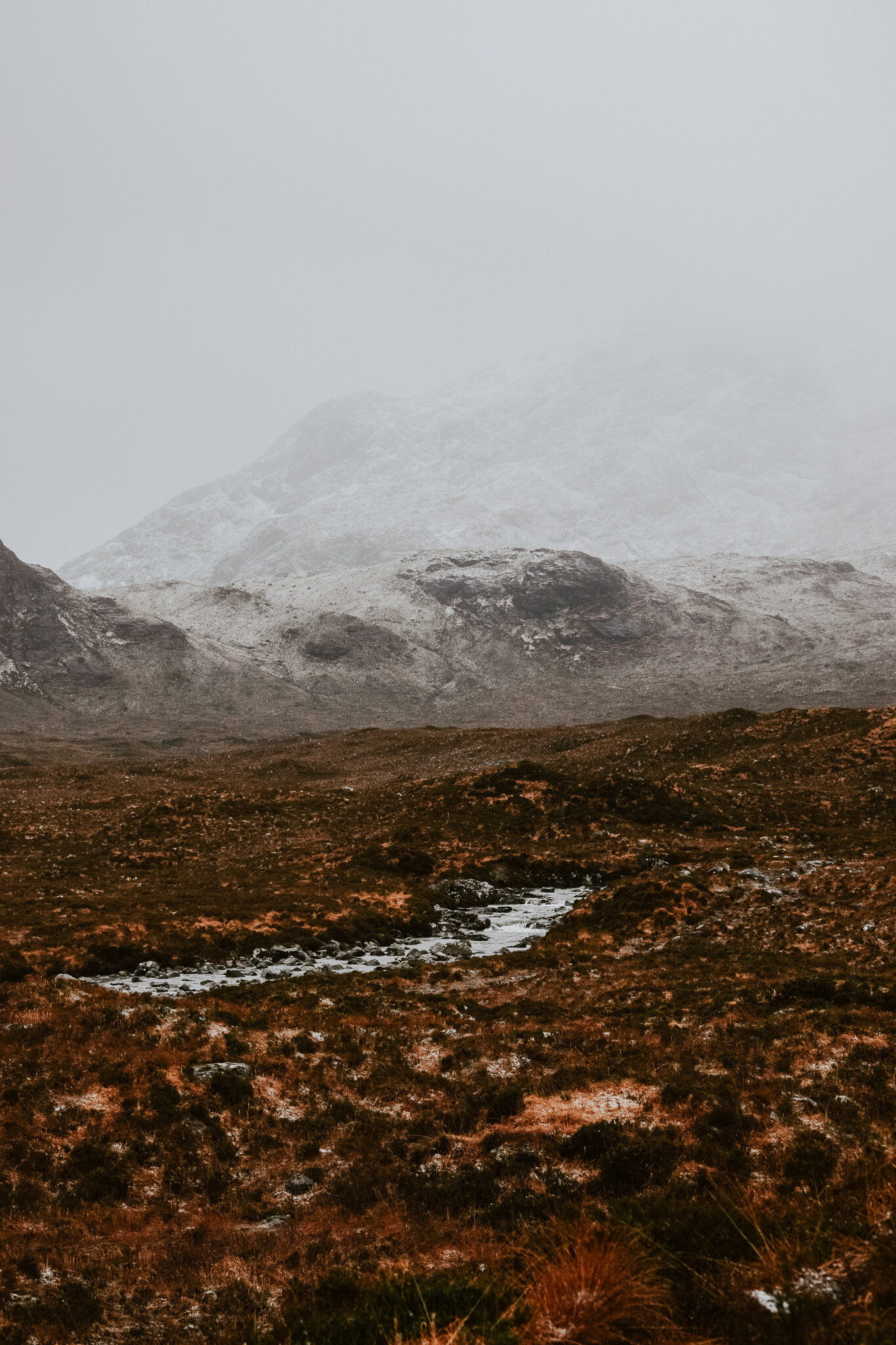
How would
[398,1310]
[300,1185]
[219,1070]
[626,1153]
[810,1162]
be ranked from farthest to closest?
1. [219,1070]
2. [300,1185]
3. [626,1153]
4. [810,1162]
5. [398,1310]

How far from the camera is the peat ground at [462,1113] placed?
8398 mm

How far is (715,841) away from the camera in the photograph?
1576 inches

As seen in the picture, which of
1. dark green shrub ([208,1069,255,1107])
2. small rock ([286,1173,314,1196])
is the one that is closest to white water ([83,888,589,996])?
dark green shrub ([208,1069,255,1107])

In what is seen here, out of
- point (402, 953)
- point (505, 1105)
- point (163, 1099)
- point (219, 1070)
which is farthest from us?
point (402, 953)

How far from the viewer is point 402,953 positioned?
2823 cm

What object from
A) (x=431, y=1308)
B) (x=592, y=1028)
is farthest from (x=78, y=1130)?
(x=592, y=1028)

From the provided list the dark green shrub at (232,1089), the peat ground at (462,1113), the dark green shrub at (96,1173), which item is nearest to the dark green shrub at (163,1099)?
the peat ground at (462,1113)

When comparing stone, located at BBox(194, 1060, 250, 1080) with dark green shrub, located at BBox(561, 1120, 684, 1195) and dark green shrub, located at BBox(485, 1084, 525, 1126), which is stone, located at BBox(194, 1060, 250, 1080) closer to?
dark green shrub, located at BBox(485, 1084, 525, 1126)

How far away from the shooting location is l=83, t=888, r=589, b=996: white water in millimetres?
24266

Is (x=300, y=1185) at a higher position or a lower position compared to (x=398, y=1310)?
lower

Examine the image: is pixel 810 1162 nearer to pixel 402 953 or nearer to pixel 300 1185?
pixel 300 1185

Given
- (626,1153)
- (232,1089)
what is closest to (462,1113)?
(626,1153)

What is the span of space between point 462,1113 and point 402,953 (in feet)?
47.9

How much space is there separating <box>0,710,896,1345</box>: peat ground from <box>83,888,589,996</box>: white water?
3.24 feet
